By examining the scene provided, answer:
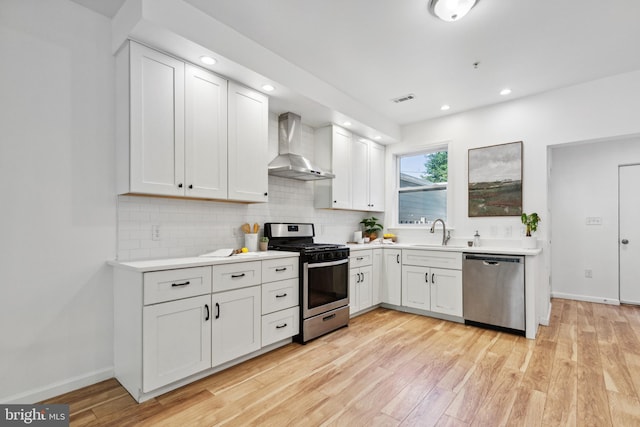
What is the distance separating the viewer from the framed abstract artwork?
391cm

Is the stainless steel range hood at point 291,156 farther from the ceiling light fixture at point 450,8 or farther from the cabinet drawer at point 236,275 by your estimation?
the ceiling light fixture at point 450,8

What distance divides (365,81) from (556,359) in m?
3.28

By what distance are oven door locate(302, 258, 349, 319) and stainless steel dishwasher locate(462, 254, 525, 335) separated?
1.43 metres

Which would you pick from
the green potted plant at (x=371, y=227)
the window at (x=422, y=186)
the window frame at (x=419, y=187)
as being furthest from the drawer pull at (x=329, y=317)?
the window at (x=422, y=186)

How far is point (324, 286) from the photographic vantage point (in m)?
3.30

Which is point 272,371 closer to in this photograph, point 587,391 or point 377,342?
point 377,342

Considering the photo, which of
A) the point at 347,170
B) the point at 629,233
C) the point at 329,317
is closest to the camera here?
the point at 329,317

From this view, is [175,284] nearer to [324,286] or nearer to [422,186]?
[324,286]

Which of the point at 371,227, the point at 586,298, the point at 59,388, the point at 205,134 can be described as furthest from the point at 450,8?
the point at 586,298

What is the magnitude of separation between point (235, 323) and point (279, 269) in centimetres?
62

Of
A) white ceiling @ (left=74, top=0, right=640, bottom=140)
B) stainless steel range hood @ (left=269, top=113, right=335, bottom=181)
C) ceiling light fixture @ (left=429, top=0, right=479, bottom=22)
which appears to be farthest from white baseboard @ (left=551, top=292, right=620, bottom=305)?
ceiling light fixture @ (left=429, top=0, right=479, bottom=22)

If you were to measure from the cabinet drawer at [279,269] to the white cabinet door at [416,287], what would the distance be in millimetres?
1745

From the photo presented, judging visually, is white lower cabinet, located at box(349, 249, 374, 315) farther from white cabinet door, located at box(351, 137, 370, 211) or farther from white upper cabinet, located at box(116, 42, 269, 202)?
white upper cabinet, located at box(116, 42, 269, 202)

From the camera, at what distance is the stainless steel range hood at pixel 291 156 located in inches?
135
